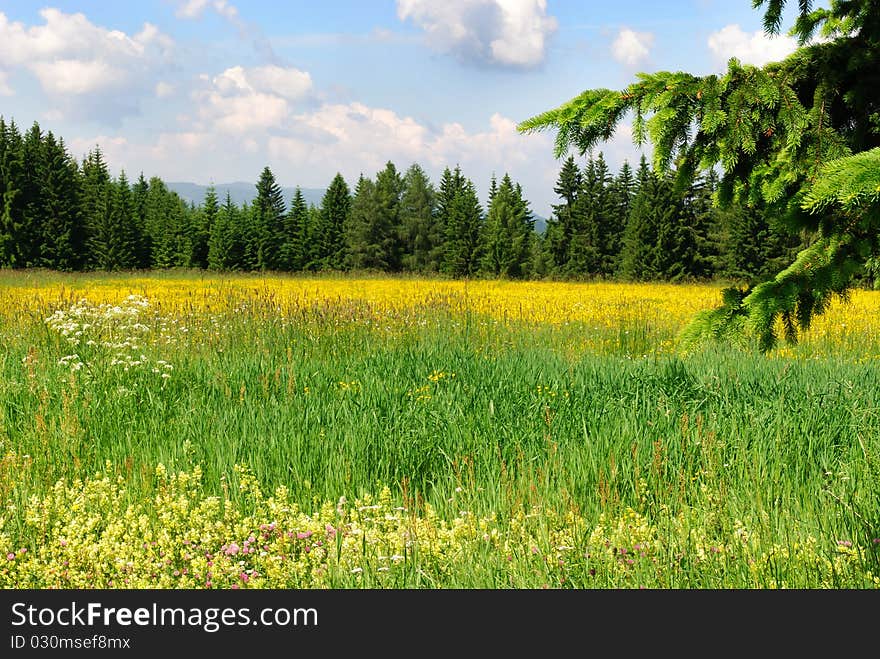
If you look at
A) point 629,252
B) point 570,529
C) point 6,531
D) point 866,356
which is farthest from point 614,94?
point 629,252

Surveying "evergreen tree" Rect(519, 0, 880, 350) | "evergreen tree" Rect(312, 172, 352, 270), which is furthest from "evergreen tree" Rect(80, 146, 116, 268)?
A: "evergreen tree" Rect(519, 0, 880, 350)

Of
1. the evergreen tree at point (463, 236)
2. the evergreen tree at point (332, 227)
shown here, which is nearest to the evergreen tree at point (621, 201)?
the evergreen tree at point (463, 236)

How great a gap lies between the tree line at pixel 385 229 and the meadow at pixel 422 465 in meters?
39.8

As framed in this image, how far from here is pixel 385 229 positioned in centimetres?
5862

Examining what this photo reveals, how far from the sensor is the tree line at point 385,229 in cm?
4694

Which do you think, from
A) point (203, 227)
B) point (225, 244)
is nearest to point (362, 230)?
point (225, 244)

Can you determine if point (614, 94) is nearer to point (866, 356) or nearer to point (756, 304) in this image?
point (756, 304)

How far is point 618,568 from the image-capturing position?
9.07 ft

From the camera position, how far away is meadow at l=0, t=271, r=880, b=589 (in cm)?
291

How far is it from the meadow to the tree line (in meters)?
39.8

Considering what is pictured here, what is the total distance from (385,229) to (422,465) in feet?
181

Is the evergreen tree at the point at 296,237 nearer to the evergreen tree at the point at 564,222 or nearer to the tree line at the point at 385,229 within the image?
the tree line at the point at 385,229

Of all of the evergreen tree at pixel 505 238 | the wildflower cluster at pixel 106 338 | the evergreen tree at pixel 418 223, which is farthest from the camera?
the evergreen tree at pixel 418 223

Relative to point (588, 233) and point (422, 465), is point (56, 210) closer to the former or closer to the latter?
point (588, 233)
